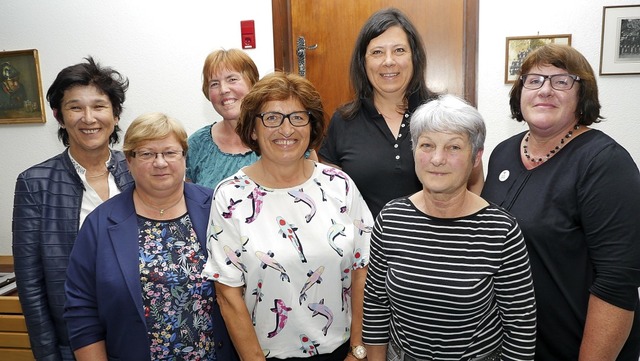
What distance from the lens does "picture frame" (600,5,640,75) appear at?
2.64 m

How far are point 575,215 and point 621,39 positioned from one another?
186 centimetres

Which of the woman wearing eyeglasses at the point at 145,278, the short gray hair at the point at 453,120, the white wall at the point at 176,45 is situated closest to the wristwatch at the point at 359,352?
the woman wearing eyeglasses at the point at 145,278

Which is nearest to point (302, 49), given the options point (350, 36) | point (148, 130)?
point (350, 36)

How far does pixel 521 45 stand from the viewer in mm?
2723

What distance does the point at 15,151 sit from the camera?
132 inches

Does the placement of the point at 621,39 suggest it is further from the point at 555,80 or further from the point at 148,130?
the point at 148,130

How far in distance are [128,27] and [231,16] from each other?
713 mm

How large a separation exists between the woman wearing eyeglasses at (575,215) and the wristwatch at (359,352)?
0.54m

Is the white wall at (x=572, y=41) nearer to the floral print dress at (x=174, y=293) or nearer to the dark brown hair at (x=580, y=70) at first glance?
the dark brown hair at (x=580, y=70)

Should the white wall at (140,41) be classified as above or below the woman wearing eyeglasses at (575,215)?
above

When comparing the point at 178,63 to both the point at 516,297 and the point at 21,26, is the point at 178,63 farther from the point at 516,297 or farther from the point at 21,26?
the point at 516,297

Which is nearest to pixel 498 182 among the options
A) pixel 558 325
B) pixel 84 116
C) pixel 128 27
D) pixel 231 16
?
pixel 558 325

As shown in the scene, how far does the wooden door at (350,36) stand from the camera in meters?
2.83

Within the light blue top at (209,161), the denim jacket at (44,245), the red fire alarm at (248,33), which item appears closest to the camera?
the denim jacket at (44,245)
